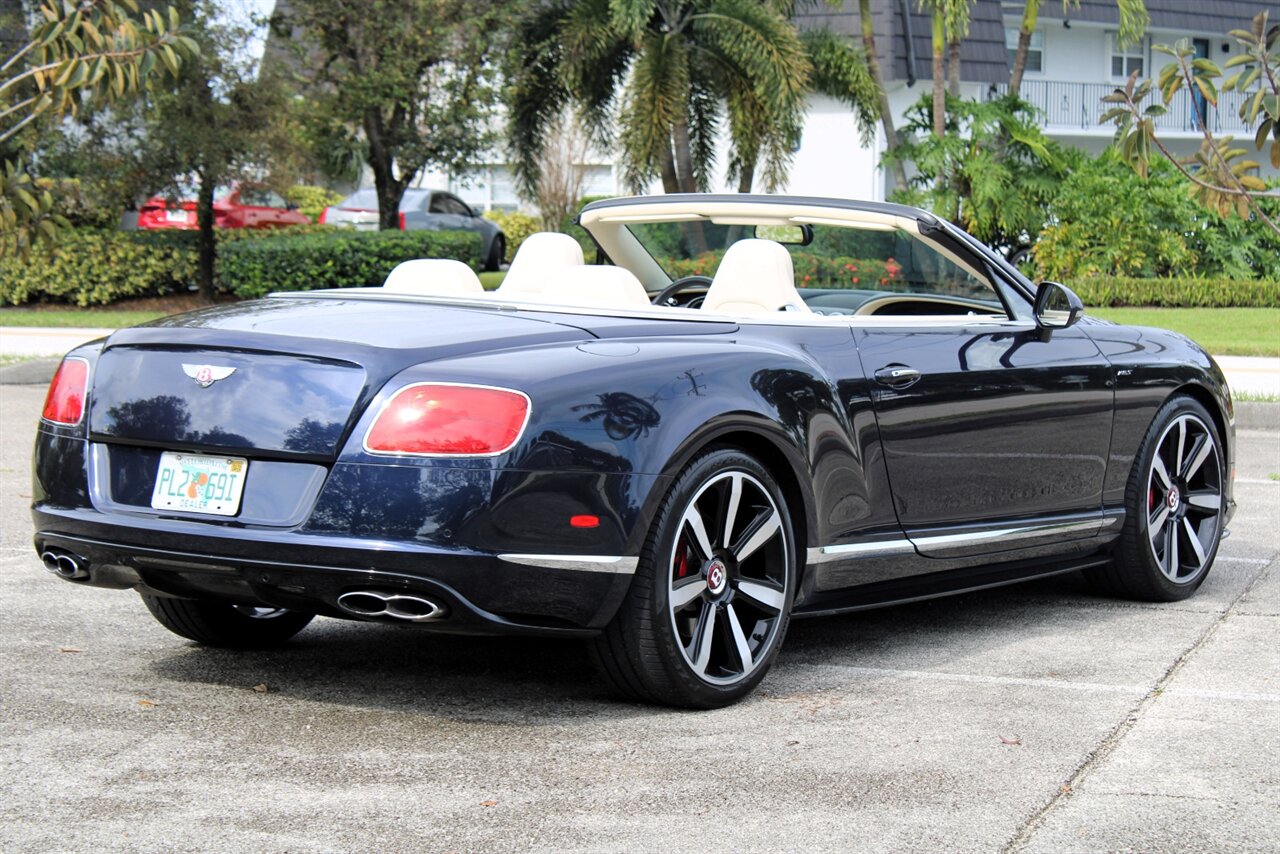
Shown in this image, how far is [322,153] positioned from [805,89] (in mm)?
6976

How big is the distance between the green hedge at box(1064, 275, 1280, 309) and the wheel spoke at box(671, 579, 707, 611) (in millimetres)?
20890

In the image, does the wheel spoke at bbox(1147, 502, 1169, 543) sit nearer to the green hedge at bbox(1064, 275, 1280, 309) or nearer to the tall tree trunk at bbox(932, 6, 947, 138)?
the green hedge at bbox(1064, 275, 1280, 309)

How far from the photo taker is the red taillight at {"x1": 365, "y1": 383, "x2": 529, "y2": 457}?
4.47m

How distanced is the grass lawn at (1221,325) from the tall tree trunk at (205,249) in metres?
12.0

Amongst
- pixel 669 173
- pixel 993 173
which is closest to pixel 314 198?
pixel 669 173

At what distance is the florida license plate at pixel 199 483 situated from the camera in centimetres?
461

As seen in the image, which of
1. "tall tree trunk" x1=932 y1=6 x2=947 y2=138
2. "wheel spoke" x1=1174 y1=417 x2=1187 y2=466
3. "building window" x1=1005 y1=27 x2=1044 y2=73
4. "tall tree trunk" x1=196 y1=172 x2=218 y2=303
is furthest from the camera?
"building window" x1=1005 y1=27 x2=1044 y2=73

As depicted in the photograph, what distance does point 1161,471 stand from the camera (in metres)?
6.79

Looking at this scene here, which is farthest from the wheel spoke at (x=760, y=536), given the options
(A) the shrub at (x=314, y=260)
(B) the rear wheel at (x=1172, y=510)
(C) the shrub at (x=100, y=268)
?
(C) the shrub at (x=100, y=268)

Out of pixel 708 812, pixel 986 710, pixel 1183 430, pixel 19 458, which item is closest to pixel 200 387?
pixel 708 812

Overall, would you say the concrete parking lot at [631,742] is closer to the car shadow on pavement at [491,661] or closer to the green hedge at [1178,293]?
the car shadow on pavement at [491,661]

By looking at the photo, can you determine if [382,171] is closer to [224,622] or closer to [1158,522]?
[1158,522]

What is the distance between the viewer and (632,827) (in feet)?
12.7

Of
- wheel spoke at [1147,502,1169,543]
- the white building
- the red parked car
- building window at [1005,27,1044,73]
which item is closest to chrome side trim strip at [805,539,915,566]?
wheel spoke at [1147,502,1169,543]
